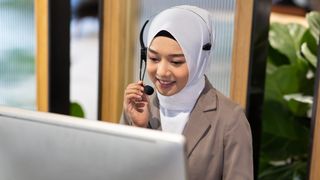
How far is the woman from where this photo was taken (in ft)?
4.47

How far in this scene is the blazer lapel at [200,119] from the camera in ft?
4.56

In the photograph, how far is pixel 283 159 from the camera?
2.30m

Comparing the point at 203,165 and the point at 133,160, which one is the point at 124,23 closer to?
the point at 203,165

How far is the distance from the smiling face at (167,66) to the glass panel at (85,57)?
1067mm

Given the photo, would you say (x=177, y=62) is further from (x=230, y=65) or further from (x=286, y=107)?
(x=286, y=107)

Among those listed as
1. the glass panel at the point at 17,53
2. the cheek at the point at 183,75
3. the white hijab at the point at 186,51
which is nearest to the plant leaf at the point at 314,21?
the white hijab at the point at 186,51

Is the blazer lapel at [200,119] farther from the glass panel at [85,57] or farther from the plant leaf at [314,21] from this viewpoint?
the glass panel at [85,57]

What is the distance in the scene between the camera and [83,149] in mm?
908

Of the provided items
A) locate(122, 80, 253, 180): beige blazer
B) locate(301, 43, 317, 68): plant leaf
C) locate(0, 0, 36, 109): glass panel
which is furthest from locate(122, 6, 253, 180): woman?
locate(0, 0, 36, 109): glass panel

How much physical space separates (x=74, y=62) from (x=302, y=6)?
4.67 feet

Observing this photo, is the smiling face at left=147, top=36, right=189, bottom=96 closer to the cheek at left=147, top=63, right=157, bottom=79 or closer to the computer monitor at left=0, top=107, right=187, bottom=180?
the cheek at left=147, top=63, right=157, bottom=79

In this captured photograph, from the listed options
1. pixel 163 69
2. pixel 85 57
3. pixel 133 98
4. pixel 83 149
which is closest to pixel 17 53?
pixel 85 57

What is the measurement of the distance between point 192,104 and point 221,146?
18cm

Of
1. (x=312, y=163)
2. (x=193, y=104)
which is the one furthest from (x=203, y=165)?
(x=312, y=163)
